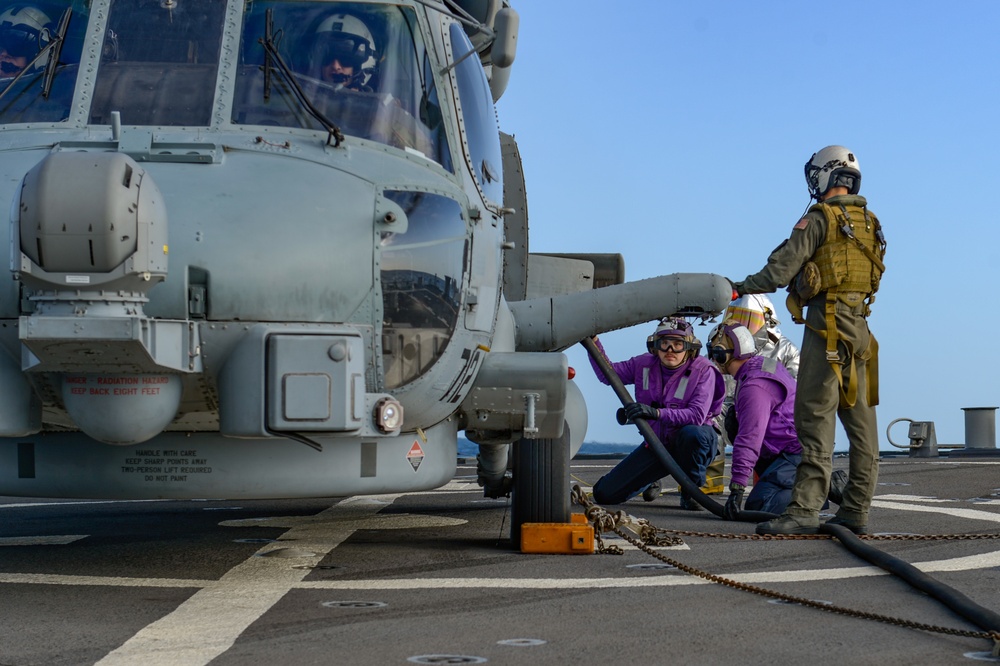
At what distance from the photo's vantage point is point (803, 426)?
7.50 m

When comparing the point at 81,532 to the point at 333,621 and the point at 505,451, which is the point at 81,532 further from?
the point at 333,621

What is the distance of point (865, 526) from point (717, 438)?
79.1 inches

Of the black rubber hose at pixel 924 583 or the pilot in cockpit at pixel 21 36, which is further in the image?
the pilot in cockpit at pixel 21 36

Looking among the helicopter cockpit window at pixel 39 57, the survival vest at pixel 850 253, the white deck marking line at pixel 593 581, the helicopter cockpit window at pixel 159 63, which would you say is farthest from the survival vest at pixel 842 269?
the helicopter cockpit window at pixel 39 57

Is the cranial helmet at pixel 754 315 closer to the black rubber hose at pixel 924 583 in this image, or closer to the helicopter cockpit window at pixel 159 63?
the black rubber hose at pixel 924 583

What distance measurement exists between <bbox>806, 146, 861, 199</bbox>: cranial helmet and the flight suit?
0.47 feet

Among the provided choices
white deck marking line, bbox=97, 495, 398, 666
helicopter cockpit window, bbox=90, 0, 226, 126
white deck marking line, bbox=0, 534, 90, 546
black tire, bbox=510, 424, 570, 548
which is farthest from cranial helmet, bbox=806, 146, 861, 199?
white deck marking line, bbox=0, 534, 90, 546

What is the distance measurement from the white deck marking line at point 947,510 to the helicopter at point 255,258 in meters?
3.23

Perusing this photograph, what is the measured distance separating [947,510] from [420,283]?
5099 mm

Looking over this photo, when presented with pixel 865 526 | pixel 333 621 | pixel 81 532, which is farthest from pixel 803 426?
pixel 81 532

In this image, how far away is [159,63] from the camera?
5773 mm

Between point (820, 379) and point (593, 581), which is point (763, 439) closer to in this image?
point (820, 379)

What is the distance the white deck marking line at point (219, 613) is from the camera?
3.97 m

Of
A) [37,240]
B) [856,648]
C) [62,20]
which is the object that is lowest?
[856,648]
